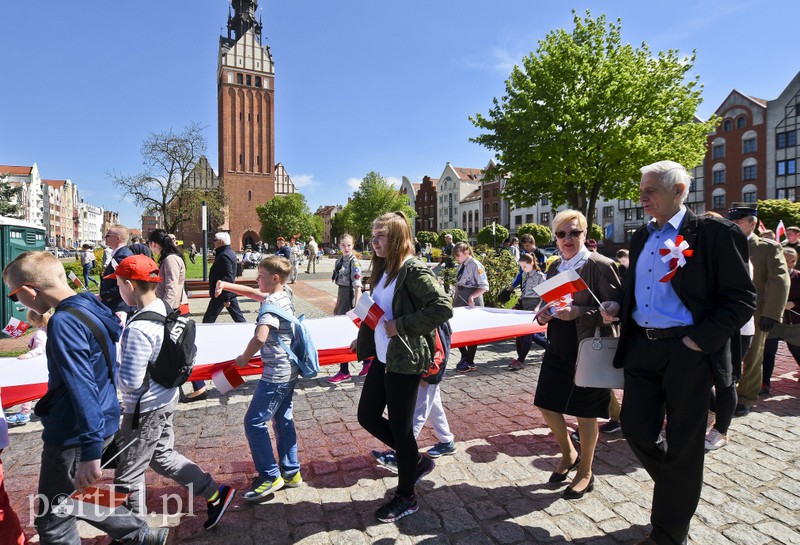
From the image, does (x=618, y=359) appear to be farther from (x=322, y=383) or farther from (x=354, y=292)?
(x=354, y=292)

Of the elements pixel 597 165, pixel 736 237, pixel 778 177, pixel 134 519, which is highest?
pixel 778 177

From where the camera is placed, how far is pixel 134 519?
8.30 feet

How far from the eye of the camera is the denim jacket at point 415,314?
9.37 ft

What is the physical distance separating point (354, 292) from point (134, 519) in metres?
5.23

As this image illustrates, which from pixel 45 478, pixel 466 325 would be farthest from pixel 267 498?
pixel 466 325

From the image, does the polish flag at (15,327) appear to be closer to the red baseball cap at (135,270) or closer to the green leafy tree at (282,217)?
the red baseball cap at (135,270)

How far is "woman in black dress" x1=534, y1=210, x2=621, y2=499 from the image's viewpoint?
328cm

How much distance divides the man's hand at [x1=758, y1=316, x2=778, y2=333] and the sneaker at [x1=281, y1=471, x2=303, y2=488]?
4952mm

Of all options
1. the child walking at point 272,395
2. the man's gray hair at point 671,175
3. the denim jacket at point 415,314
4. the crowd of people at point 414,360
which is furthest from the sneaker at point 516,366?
the man's gray hair at point 671,175

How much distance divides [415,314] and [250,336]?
11.6 feet

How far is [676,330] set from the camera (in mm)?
2562

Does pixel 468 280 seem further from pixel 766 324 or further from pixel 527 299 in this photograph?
pixel 766 324

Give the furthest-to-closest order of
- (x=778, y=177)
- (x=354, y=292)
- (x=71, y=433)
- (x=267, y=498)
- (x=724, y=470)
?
(x=778, y=177), (x=354, y=292), (x=724, y=470), (x=267, y=498), (x=71, y=433)

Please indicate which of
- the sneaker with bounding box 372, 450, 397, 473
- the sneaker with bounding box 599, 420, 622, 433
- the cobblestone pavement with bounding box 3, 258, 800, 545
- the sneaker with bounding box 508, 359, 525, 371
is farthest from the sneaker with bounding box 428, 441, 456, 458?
the sneaker with bounding box 508, 359, 525, 371
